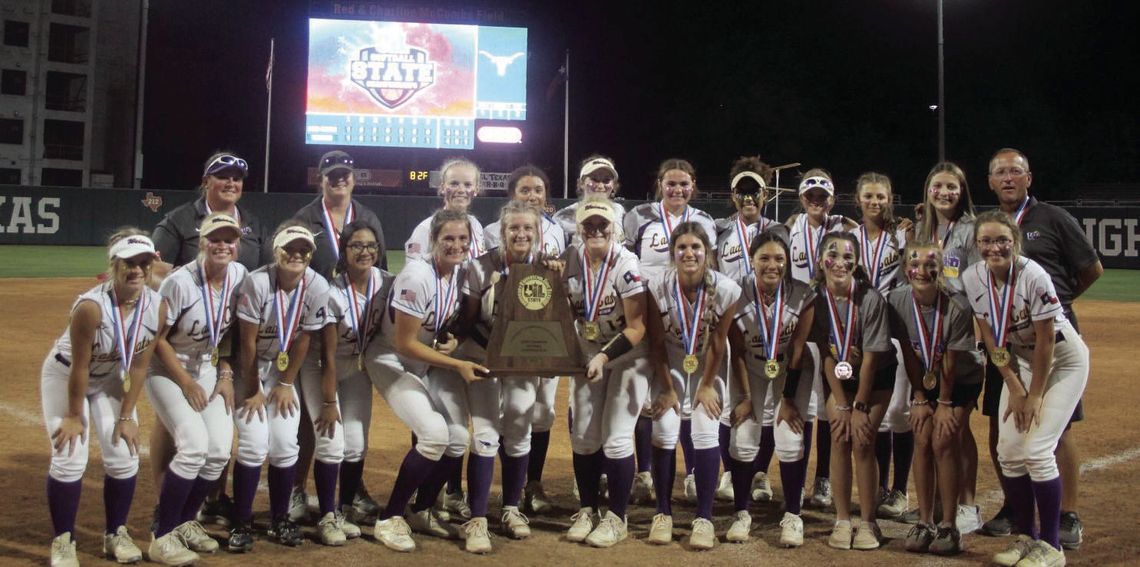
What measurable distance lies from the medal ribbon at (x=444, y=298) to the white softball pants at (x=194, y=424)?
111cm

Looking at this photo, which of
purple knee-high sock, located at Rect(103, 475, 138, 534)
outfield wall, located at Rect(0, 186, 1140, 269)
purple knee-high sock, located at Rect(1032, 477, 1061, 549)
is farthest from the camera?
outfield wall, located at Rect(0, 186, 1140, 269)

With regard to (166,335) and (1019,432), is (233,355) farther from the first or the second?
(1019,432)

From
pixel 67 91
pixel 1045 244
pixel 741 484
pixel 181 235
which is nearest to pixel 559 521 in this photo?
pixel 741 484

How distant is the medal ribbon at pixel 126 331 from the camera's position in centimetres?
450

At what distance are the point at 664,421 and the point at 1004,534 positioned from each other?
188 centimetres

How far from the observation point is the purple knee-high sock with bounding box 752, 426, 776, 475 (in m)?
5.72

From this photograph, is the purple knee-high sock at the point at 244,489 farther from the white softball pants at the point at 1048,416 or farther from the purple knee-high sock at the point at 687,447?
the white softball pants at the point at 1048,416

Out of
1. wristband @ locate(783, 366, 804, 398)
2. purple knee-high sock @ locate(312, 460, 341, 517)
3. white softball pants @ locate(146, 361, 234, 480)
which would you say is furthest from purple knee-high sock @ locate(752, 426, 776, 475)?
white softball pants @ locate(146, 361, 234, 480)

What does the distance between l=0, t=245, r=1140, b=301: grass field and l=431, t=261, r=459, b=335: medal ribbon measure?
51.6 ft

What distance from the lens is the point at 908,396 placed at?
5566 mm

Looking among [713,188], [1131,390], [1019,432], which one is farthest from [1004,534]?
[713,188]

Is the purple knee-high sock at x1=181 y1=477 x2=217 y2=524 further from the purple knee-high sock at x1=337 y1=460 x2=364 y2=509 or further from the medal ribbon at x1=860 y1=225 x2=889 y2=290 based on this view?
the medal ribbon at x1=860 y1=225 x2=889 y2=290

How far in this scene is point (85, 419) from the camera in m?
4.55

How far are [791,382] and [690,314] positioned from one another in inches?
25.0
